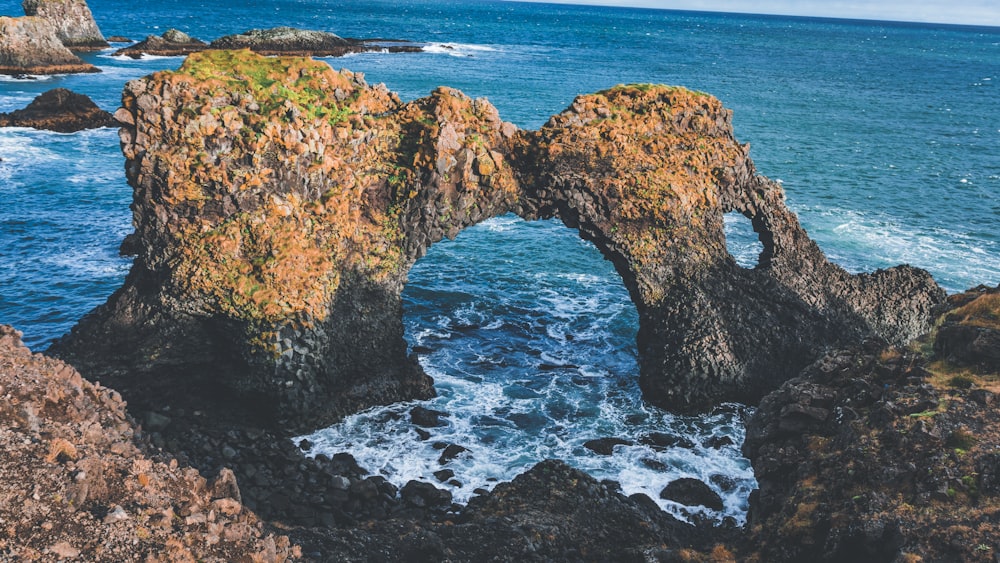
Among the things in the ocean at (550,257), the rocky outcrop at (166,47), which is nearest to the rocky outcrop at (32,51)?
the ocean at (550,257)

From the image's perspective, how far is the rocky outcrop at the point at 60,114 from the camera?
239ft

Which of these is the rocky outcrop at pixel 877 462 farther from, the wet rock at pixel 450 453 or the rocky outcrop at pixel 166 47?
the rocky outcrop at pixel 166 47

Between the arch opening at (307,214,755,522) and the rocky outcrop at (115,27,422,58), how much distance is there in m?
88.0

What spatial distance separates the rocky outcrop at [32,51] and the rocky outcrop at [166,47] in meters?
14.5

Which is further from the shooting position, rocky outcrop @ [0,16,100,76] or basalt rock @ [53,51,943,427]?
rocky outcrop @ [0,16,100,76]

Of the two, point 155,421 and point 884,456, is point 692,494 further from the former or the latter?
point 155,421

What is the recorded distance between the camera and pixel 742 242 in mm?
53156

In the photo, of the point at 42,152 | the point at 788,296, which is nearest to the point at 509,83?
the point at 42,152

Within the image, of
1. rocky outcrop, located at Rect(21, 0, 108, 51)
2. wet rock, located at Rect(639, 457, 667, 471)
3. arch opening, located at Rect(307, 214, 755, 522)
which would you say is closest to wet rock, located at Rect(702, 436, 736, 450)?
arch opening, located at Rect(307, 214, 755, 522)

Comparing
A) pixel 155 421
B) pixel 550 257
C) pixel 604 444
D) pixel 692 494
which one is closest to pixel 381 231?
pixel 155 421

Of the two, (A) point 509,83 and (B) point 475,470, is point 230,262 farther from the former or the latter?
A: (A) point 509,83

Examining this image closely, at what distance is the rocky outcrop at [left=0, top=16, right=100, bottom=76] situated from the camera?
9562 cm

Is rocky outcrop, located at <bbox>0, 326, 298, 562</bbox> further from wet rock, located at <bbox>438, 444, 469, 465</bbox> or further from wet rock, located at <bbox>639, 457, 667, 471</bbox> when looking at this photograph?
wet rock, located at <bbox>639, 457, 667, 471</bbox>

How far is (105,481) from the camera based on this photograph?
1730 centimetres
